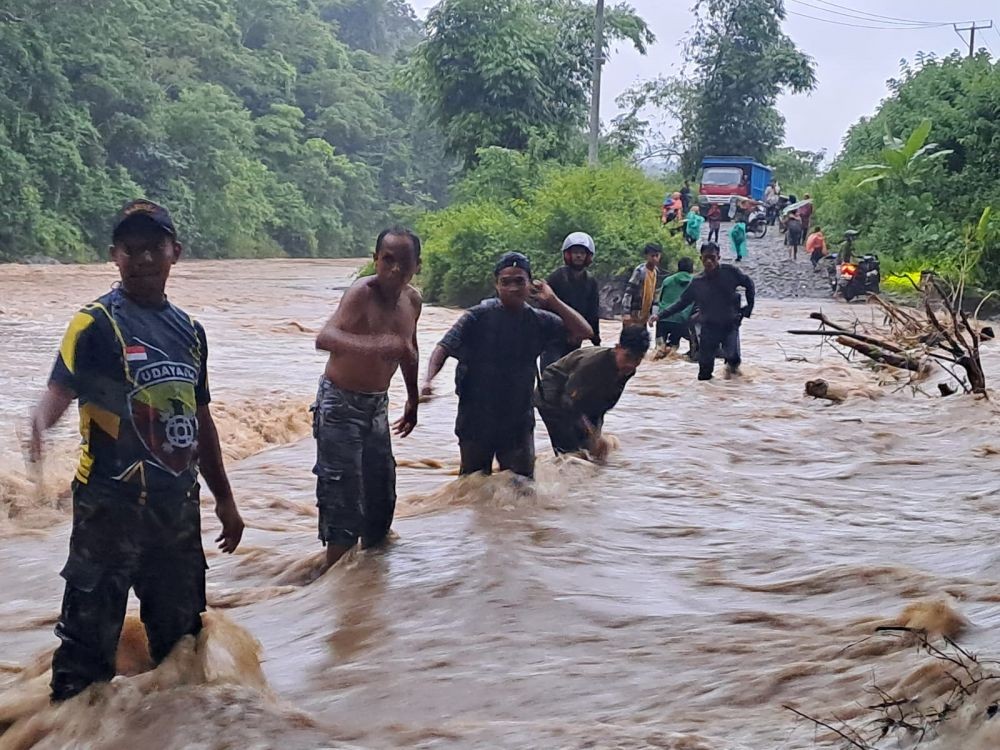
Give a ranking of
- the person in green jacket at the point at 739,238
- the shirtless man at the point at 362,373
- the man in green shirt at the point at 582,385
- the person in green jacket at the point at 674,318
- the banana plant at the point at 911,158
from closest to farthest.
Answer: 1. the shirtless man at the point at 362,373
2. the man in green shirt at the point at 582,385
3. the person in green jacket at the point at 674,318
4. the banana plant at the point at 911,158
5. the person in green jacket at the point at 739,238

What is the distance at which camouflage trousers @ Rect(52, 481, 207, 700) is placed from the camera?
137 inches

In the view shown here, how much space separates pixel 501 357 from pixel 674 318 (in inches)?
330

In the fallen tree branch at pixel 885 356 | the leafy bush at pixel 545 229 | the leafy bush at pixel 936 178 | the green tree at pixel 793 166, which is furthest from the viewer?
the green tree at pixel 793 166

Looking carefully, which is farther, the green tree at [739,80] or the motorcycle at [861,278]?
the green tree at [739,80]

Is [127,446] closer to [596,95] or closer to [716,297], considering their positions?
[716,297]

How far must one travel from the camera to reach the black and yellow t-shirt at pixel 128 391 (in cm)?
346

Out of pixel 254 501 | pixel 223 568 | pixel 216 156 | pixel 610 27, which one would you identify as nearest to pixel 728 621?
pixel 223 568

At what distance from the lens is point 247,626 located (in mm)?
5152

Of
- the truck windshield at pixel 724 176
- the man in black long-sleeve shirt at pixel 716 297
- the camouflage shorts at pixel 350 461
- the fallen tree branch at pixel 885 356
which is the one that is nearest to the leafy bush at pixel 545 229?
the truck windshield at pixel 724 176

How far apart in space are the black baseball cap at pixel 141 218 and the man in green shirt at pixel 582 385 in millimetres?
3779

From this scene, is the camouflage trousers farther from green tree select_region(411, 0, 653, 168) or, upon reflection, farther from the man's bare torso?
green tree select_region(411, 0, 653, 168)

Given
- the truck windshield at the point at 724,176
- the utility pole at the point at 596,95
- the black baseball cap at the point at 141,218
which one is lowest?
the black baseball cap at the point at 141,218

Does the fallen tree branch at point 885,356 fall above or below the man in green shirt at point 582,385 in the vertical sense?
below

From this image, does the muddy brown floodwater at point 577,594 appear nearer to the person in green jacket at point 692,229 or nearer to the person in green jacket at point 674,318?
the person in green jacket at point 674,318
